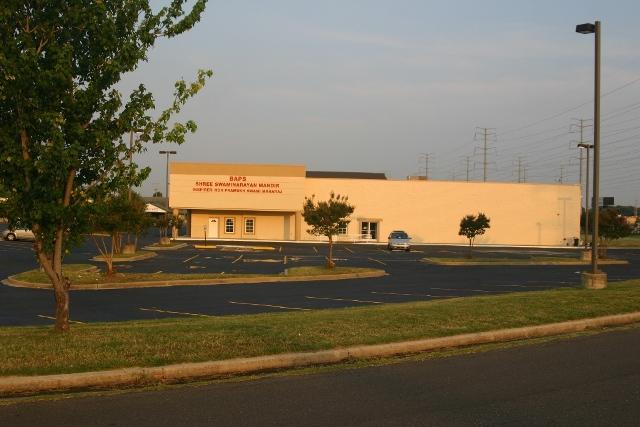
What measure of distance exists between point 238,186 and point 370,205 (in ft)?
40.7

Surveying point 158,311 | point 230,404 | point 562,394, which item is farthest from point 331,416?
point 158,311

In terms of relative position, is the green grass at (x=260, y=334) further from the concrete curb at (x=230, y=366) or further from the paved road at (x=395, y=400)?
the paved road at (x=395, y=400)

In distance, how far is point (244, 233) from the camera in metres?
65.8

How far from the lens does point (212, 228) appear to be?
6538 centimetres

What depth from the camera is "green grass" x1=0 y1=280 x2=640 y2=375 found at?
8.38 m

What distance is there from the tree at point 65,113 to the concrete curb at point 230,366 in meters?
2.51

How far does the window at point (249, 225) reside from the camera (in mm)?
65812

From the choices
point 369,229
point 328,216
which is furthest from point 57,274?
point 369,229

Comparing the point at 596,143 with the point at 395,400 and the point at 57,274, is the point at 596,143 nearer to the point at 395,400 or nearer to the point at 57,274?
the point at 395,400

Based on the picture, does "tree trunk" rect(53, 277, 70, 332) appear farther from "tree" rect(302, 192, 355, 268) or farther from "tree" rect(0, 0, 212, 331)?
"tree" rect(302, 192, 355, 268)

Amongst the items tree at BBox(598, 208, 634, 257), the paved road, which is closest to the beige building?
tree at BBox(598, 208, 634, 257)

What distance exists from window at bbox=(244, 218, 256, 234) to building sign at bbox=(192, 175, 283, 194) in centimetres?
373

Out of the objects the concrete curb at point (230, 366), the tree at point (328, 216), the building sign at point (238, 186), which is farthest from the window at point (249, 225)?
the concrete curb at point (230, 366)

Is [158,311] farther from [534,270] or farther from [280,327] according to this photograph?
[534,270]
